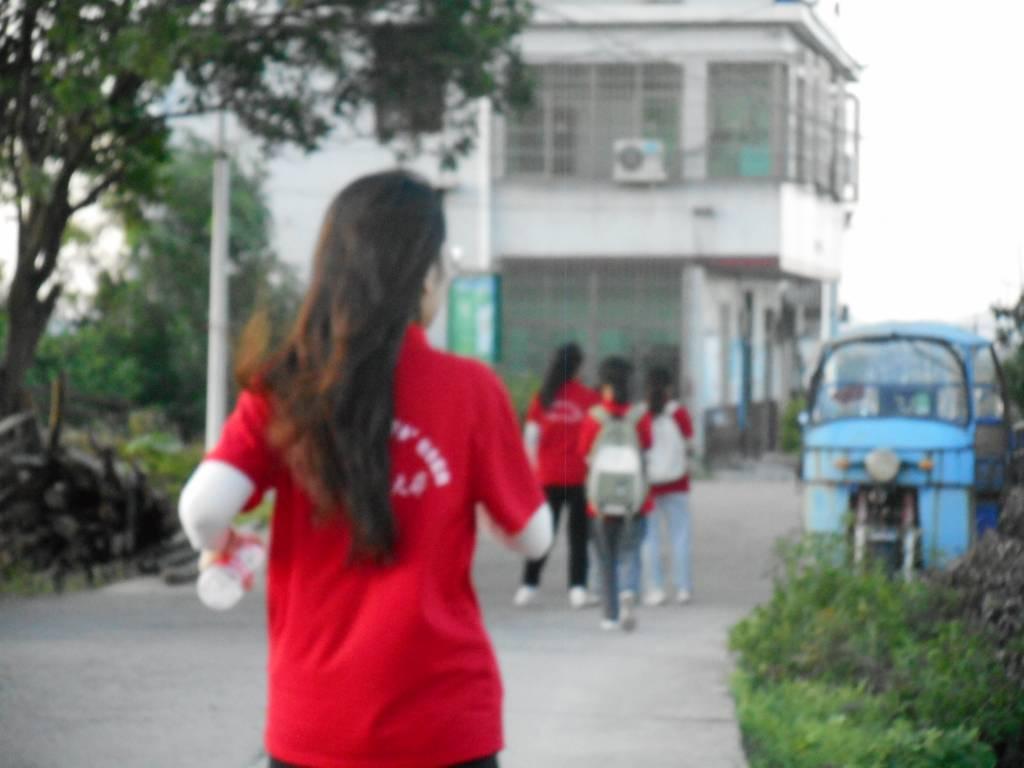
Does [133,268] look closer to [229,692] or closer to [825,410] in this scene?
[825,410]

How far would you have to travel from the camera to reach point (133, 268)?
2959 centimetres

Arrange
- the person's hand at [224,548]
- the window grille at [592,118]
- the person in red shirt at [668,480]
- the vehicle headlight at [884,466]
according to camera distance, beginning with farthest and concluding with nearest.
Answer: the window grille at [592,118]
the vehicle headlight at [884,466]
the person in red shirt at [668,480]
the person's hand at [224,548]

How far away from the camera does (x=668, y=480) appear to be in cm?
1383

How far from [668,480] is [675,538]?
0.50 meters

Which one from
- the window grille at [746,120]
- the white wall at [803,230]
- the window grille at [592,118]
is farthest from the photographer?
the white wall at [803,230]

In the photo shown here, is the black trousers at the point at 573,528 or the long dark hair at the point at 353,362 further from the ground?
the long dark hair at the point at 353,362

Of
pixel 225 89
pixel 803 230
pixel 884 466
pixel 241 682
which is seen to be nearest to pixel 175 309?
pixel 803 230

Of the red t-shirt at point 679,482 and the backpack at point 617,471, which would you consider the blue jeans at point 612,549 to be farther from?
the red t-shirt at point 679,482

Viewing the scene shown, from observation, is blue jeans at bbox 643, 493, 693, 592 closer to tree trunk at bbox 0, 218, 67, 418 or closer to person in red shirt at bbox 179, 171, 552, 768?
tree trunk at bbox 0, 218, 67, 418

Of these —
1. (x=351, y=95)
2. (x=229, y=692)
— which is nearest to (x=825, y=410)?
(x=351, y=95)

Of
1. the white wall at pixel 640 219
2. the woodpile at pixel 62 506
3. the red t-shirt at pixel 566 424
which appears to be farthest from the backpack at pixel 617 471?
the white wall at pixel 640 219

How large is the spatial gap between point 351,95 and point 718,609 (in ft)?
18.0

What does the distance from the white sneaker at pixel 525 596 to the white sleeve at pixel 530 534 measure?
1018 cm

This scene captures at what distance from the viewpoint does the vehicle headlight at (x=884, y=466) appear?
1384cm
